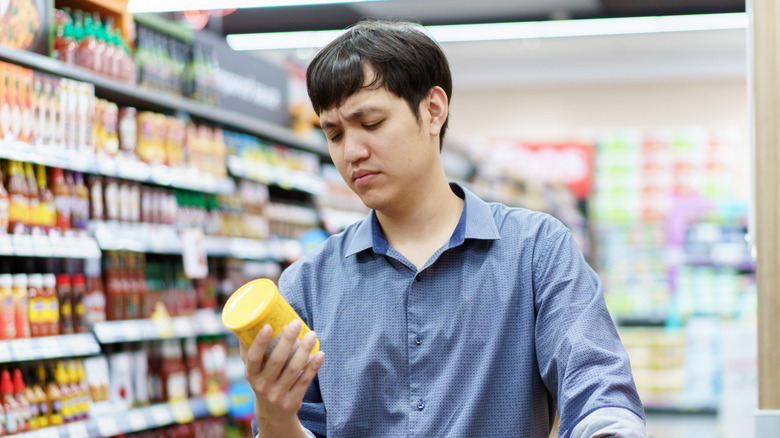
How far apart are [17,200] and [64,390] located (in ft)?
2.81

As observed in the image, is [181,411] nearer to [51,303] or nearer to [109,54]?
[51,303]

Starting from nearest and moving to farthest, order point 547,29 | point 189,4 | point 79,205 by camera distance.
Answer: point 79,205 < point 189,4 < point 547,29

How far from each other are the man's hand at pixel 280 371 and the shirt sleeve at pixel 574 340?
408 mm

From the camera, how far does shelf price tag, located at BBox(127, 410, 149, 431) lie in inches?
162

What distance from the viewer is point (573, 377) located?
1.45m

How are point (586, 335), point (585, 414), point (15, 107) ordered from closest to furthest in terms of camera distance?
point (585, 414), point (586, 335), point (15, 107)

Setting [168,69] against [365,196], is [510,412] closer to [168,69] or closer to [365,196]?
[365,196]

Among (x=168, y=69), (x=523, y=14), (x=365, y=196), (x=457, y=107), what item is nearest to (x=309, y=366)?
(x=365, y=196)

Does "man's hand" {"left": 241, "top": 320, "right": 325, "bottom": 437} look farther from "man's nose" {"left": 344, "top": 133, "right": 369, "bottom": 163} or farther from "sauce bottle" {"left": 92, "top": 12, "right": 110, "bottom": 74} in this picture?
"sauce bottle" {"left": 92, "top": 12, "right": 110, "bottom": 74}

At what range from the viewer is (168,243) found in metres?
4.48

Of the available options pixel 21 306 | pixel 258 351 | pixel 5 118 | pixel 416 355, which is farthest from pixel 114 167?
pixel 258 351

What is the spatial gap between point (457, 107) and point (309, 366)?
12.6 metres

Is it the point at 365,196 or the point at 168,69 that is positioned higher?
the point at 168,69

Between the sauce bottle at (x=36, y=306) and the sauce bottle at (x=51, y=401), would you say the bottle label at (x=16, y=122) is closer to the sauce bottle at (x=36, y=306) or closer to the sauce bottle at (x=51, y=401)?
the sauce bottle at (x=36, y=306)
